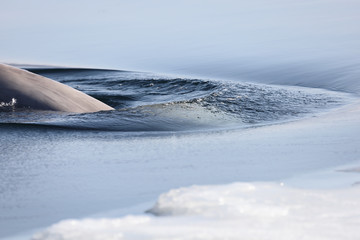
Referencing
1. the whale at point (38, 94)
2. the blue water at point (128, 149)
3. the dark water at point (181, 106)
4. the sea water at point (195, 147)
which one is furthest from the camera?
the whale at point (38, 94)

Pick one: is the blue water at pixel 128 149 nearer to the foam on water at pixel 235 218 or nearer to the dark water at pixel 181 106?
the dark water at pixel 181 106

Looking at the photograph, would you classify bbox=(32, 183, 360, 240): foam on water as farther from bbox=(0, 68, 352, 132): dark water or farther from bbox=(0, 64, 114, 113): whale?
bbox=(0, 64, 114, 113): whale

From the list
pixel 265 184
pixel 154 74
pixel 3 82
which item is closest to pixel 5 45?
pixel 154 74

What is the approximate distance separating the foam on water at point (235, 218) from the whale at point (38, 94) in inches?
91.4

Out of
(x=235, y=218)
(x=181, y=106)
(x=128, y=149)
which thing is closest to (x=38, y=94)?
(x=181, y=106)

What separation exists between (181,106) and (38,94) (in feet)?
3.61

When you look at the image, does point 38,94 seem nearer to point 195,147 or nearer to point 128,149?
point 128,149

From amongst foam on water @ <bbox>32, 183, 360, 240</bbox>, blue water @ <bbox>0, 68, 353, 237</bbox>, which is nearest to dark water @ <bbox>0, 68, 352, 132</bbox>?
blue water @ <bbox>0, 68, 353, 237</bbox>

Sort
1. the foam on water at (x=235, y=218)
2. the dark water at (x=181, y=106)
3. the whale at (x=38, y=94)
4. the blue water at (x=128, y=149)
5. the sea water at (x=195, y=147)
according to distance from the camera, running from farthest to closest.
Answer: the whale at (x=38, y=94) < the dark water at (x=181, y=106) < the blue water at (x=128, y=149) < the sea water at (x=195, y=147) < the foam on water at (x=235, y=218)

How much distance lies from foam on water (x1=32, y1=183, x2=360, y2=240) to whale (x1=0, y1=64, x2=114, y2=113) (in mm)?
2323

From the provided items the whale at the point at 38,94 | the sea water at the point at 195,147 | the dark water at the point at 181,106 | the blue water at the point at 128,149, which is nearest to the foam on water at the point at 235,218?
the sea water at the point at 195,147

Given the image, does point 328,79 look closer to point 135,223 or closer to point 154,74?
point 154,74

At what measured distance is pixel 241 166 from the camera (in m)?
3.16

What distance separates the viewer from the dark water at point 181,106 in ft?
14.0
